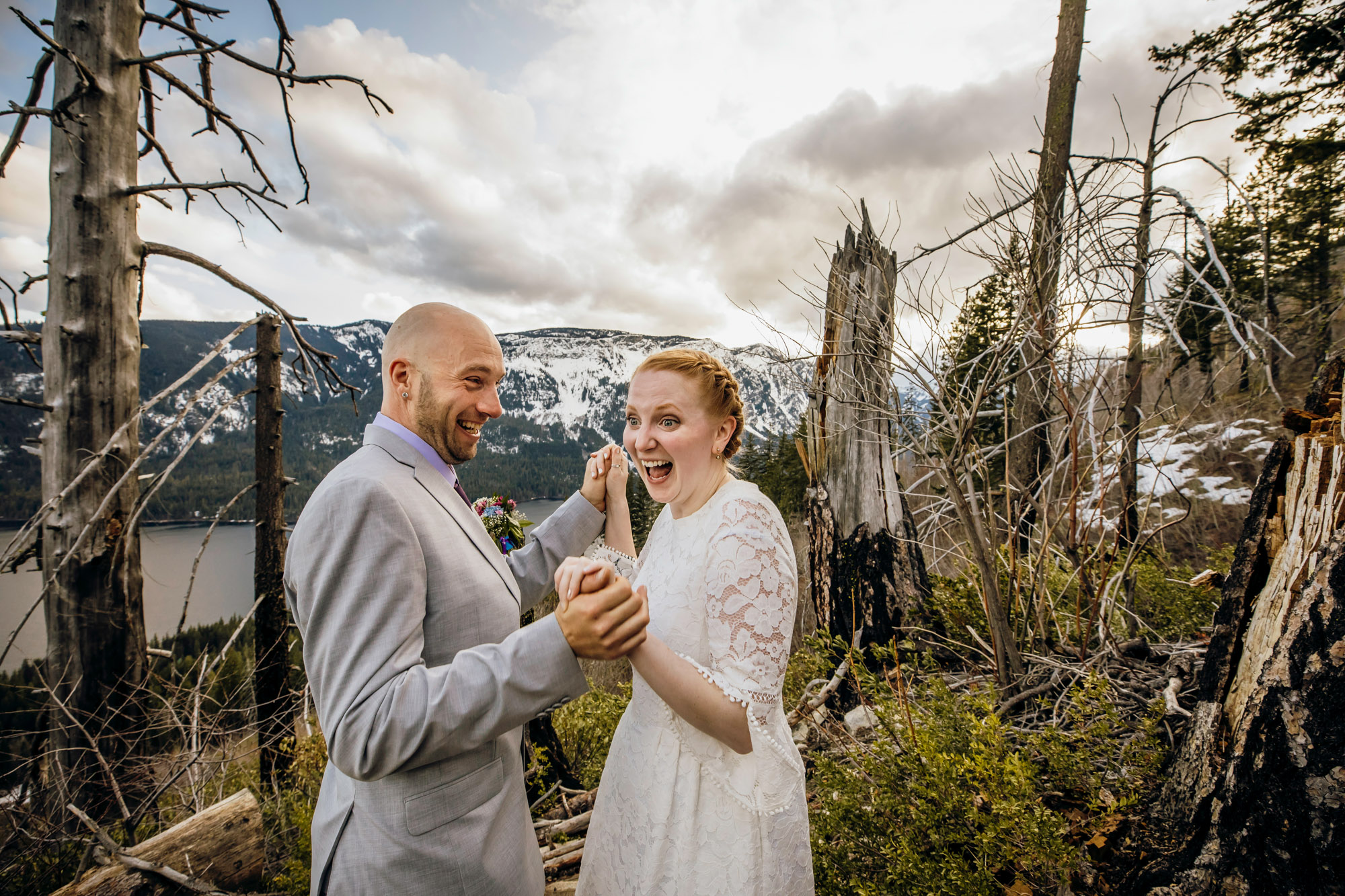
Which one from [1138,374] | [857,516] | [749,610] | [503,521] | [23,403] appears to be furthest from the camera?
[857,516]

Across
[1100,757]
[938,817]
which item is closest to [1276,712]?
[938,817]

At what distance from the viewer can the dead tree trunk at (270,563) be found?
5.02 metres

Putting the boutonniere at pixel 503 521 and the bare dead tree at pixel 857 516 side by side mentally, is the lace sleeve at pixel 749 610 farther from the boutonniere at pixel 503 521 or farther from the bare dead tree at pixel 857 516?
the boutonniere at pixel 503 521

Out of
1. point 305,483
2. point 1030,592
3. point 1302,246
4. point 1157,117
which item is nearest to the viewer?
point 1030,592

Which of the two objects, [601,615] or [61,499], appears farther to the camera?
[61,499]

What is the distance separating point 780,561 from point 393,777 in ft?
4.20

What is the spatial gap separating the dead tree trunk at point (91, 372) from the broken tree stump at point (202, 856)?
1.70 feet

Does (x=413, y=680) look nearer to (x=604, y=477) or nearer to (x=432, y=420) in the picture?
(x=432, y=420)

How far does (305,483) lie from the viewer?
273ft

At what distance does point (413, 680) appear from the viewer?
1.21 m

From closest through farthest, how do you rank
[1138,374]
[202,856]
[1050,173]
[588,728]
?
1. [202,856]
2. [1138,374]
3. [588,728]
4. [1050,173]

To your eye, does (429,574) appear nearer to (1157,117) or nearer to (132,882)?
(132,882)

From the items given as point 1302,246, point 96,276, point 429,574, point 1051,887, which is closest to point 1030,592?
point 1051,887

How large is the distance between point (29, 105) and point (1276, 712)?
5.66m
